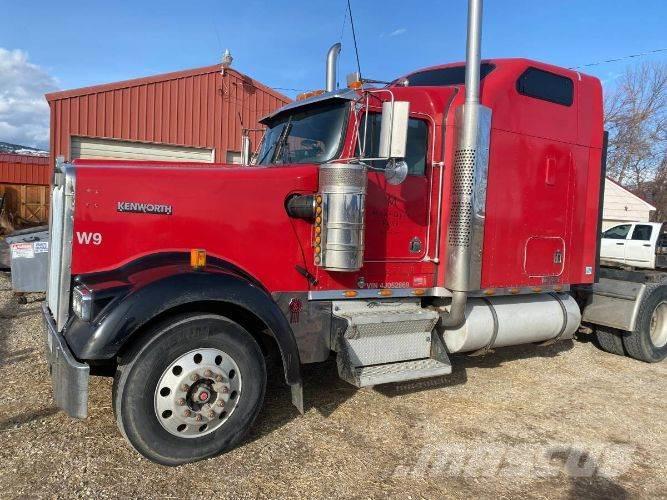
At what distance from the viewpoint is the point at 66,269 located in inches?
145

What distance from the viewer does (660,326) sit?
712 cm

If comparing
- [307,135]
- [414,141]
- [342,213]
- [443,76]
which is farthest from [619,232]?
[342,213]

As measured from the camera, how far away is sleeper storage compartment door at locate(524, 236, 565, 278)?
216 inches

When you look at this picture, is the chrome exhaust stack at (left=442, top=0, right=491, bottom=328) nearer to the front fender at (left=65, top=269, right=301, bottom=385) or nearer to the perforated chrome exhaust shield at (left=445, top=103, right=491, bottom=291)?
the perforated chrome exhaust shield at (left=445, top=103, right=491, bottom=291)

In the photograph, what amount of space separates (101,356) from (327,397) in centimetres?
222

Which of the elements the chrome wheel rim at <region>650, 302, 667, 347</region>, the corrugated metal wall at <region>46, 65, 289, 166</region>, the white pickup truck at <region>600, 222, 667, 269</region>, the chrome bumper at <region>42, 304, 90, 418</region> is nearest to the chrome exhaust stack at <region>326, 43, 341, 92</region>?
the chrome bumper at <region>42, 304, 90, 418</region>

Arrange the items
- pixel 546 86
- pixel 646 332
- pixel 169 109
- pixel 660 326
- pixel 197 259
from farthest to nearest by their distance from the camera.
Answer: pixel 169 109 < pixel 660 326 < pixel 646 332 < pixel 546 86 < pixel 197 259

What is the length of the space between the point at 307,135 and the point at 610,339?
494 cm

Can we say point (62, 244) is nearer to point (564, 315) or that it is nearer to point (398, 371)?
point (398, 371)


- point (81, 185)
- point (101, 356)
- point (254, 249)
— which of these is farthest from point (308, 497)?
point (81, 185)

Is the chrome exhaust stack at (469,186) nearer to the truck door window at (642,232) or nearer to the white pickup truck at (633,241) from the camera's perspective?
the white pickup truck at (633,241)

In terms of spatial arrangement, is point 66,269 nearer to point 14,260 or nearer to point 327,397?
point 327,397

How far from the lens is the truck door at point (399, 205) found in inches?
177

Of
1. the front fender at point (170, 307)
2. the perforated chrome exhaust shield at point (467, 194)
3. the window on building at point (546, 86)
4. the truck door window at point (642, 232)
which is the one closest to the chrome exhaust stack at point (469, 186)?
the perforated chrome exhaust shield at point (467, 194)
